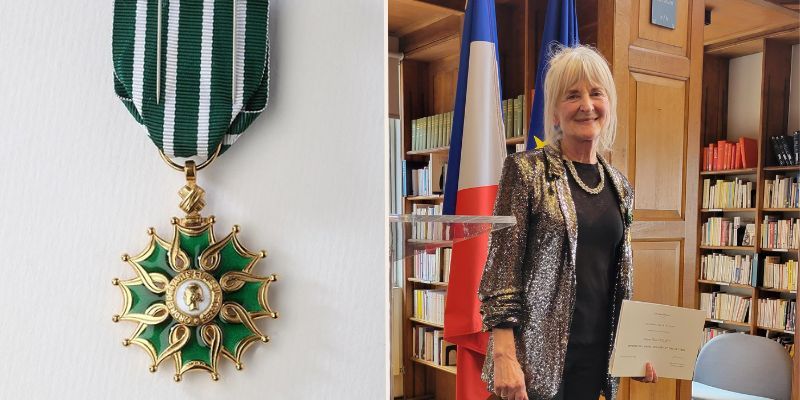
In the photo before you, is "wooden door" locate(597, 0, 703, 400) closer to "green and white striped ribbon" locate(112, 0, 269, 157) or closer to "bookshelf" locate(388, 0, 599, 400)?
"bookshelf" locate(388, 0, 599, 400)

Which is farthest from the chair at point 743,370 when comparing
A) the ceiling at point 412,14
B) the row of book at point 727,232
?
the ceiling at point 412,14

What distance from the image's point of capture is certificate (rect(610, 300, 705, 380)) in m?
1.32

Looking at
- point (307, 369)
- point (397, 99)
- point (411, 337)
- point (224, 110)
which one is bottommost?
point (411, 337)

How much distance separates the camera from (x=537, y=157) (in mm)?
1411

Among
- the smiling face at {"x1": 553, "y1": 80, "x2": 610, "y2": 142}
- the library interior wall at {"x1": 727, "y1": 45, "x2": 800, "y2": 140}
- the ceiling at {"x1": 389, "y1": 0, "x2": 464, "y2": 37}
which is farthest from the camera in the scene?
the library interior wall at {"x1": 727, "y1": 45, "x2": 800, "y2": 140}

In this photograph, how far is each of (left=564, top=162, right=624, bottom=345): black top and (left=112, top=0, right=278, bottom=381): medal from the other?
3.68 ft

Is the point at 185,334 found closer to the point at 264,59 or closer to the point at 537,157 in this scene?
the point at 264,59

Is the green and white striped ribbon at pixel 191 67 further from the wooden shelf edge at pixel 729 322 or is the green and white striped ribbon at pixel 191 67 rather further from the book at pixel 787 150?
the wooden shelf edge at pixel 729 322

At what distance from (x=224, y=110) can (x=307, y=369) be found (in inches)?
7.5

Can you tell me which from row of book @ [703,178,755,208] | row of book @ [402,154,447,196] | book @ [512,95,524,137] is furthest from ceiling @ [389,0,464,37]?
row of book @ [703,178,755,208]

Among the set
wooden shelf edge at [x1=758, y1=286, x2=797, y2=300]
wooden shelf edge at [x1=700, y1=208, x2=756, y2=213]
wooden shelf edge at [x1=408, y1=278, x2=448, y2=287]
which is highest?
wooden shelf edge at [x1=700, y1=208, x2=756, y2=213]

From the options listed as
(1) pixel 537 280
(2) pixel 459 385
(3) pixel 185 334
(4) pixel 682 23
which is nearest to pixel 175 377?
(3) pixel 185 334

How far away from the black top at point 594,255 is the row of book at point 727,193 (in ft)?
8.40

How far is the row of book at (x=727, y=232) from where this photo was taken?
345 centimetres
